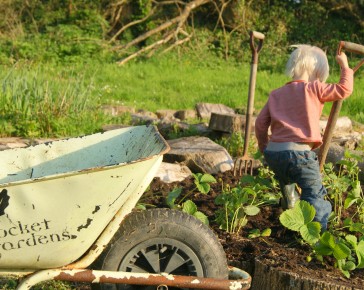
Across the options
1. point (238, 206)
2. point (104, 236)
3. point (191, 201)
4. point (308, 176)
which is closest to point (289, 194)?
point (308, 176)

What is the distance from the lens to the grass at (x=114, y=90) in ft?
22.4

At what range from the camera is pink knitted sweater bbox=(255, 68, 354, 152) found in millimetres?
3873

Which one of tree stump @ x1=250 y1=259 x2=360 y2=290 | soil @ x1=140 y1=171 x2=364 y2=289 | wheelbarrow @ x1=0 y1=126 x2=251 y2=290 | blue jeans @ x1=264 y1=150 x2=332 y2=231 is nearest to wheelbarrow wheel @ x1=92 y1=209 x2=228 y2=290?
wheelbarrow @ x1=0 y1=126 x2=251 y2=290

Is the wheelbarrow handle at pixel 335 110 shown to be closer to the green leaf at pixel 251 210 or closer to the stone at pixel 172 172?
the green leaf at pixel 251 210

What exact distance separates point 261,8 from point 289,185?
12214mm

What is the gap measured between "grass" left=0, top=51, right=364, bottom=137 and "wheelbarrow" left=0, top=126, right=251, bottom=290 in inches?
147

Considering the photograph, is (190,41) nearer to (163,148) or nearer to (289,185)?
(289,185)

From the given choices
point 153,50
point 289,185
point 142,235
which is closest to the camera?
point 142,235

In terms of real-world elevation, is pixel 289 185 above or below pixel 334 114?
below

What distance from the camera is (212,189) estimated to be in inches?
187

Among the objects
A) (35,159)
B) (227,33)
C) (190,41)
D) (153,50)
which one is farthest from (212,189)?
(227,33)

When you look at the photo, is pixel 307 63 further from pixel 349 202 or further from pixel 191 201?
pixel 191 201

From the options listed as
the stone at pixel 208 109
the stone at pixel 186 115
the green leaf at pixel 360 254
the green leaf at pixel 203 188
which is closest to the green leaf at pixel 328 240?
the green leaf at pixel 360 254

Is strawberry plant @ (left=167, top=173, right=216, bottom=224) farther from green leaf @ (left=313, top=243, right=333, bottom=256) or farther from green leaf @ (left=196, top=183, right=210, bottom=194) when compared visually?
green leaf @ (left=313, top=243, right=333, bottom=256)
